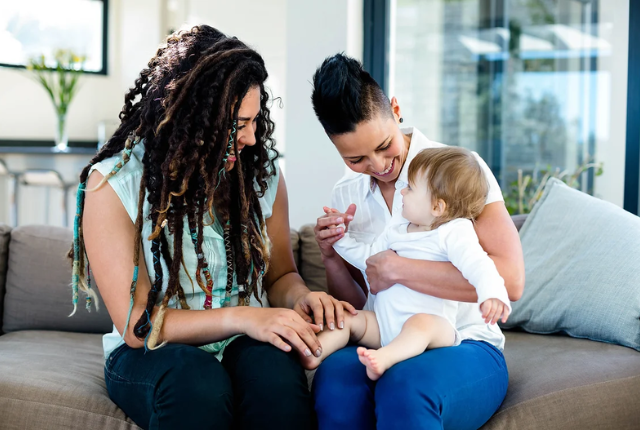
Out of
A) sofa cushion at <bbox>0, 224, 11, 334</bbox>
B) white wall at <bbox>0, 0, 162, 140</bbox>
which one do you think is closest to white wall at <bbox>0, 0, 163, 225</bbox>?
white wall at <bbox>0, 0, 162, 140</bbox>

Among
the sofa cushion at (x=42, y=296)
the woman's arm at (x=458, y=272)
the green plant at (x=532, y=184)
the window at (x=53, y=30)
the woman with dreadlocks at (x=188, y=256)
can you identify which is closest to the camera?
the woman with dreadlocks at (x=188, y=256)

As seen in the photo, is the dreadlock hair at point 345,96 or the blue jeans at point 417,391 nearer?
the blue jeans at point 417,391

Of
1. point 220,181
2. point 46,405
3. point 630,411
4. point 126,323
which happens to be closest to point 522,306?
point 630,411

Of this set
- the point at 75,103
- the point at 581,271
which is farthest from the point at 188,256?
the point at 75,103

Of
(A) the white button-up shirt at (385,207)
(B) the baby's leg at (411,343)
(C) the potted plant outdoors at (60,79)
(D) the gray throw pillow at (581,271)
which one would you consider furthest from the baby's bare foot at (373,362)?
(C) the potted plant outdoors at (60,79)

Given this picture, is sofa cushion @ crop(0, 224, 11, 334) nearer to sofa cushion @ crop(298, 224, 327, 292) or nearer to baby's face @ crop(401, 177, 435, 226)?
sofa cushion @ crop(298, 224, 327, 292)

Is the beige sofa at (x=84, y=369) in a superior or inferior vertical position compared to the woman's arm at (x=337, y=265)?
inferior

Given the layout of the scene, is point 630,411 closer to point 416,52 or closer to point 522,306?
point 522,306

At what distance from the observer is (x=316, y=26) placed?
9.95ft

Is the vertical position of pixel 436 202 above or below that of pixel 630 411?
above

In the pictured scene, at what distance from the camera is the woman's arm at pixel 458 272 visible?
1471 mm

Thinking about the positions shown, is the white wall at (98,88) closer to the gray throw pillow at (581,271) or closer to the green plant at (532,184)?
the green plant at (532,184)

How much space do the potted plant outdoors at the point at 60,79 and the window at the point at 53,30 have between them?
0.14 metres

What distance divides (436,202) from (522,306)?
0.74 m
